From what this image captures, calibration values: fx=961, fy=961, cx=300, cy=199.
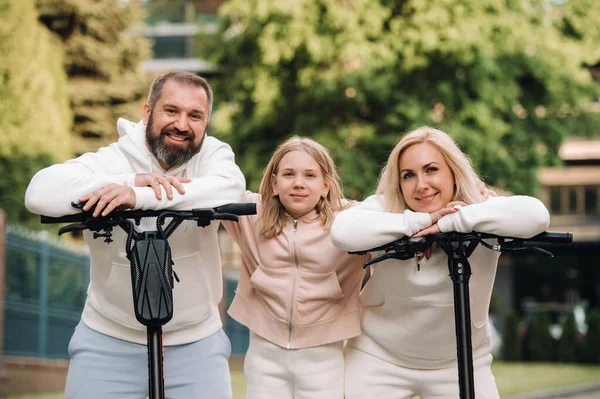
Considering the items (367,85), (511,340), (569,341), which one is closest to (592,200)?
(511,340)

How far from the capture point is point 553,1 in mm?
21734

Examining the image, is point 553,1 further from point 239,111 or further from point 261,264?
point 261,264

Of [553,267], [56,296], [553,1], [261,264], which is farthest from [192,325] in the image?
[553,267]

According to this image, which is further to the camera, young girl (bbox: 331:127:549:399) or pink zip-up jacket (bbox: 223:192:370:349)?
pink zip-up jacket (bbox: 223:192:370:349)

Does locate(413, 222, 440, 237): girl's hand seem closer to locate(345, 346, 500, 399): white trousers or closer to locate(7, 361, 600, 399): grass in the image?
locate(345, 346, 500, 399): white trousers

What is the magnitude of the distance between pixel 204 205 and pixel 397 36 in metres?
16.6

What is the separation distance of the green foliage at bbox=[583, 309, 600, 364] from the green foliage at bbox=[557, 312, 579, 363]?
11.0 inches

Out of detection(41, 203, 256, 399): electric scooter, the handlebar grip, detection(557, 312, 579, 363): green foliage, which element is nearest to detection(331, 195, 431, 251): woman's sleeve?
detection(41, 203, 256, 399): electric scooter

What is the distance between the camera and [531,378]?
58.1 feet

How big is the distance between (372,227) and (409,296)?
Answer: 456 mm

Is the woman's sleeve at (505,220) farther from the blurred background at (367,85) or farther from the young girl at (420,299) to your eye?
the blurred background at (367,85)

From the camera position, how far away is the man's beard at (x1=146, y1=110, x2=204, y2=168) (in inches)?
152

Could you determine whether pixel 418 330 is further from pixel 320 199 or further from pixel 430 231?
pixel 320 199

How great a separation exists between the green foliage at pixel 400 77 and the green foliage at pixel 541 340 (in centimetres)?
537
